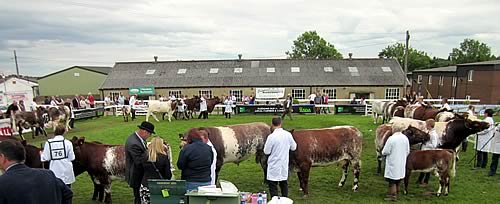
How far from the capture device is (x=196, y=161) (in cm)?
543

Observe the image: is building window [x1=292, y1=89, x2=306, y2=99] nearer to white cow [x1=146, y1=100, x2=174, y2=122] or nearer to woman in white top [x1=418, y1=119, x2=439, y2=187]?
white cow [x1=146, y1=100, x2=174, y2=122]

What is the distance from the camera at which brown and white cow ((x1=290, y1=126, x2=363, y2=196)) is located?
26.2 ft

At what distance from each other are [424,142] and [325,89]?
23962 millimetres

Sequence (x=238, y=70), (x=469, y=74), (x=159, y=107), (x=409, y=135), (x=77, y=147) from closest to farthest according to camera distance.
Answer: (x=77, y=147)
(x=409, y=135)
(x=159, y=107)
(x=469, y=74)
(x=238, y=70)

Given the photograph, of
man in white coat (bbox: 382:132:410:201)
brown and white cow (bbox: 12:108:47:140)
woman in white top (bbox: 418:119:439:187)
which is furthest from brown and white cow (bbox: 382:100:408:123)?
brown and white cow (bbox: 12:108:47:140)

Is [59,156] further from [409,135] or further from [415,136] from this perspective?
[415,136]

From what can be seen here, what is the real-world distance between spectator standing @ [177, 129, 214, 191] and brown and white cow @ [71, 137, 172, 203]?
1.92 m

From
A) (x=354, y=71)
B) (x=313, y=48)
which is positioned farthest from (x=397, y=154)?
(x=313, y=48)

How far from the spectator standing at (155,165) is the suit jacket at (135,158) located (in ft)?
0.45

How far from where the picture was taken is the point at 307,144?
26.6ft

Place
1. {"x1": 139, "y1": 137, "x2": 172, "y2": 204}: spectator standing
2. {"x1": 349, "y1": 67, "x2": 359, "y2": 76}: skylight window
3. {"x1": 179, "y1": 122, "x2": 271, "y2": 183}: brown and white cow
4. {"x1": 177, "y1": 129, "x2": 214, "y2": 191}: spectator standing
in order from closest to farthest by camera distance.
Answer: {"x1": 139, "y1": 137, "x2": 172, "y2": 204}: spectator standing → {"x1": 177, "y1": 129, "x2": 214, "y2": 191}: spectator standing → {"x1": 179, "y1": 122, "x2": 271, "y2": 183}: brown and white cow → {"x1": 349, "y1": 67, "x2": 359, "y2": 76}: skylight window

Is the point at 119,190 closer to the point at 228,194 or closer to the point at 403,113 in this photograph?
the point at 228,194

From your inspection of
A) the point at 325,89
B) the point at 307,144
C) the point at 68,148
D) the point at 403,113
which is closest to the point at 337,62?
the point at 325,89

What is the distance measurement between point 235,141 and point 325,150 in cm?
215
